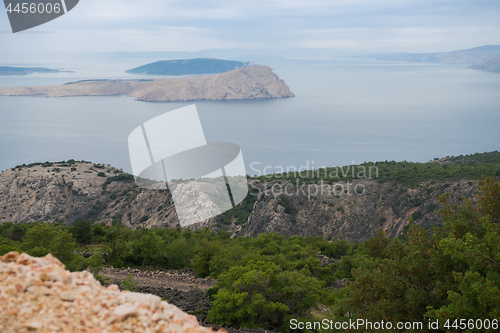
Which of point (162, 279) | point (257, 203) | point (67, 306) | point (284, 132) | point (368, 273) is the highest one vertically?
point (67, 306)

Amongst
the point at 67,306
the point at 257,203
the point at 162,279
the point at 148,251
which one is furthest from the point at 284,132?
the point at 67,306

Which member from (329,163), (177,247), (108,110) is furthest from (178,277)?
(108,110)

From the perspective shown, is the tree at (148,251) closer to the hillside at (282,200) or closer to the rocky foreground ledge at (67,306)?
the rocky foreground ledge at (67,306)

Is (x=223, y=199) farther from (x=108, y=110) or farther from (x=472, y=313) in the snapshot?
(x=108, y=110)

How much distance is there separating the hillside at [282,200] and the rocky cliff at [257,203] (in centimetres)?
12

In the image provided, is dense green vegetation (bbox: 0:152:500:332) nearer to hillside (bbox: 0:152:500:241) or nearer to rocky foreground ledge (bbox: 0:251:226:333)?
rocky foreground ledge (bbox: 0:251:226:333)

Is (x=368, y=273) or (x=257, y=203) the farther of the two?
(x=257, y=203)

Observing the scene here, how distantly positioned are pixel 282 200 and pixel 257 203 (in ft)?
12.6

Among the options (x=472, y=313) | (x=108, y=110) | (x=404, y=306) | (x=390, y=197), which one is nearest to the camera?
(x=472, y=313)

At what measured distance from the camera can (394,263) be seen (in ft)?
34.0

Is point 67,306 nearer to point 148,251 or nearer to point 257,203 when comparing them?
point 148,251

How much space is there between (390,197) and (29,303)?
47894 millimetres

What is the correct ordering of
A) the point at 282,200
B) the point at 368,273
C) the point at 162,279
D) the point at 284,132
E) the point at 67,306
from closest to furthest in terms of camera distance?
the point at 67,306
the point at 368,273
the point at 162,279
the point at 282,200
the point at 284,132

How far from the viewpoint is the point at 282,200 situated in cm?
5088
